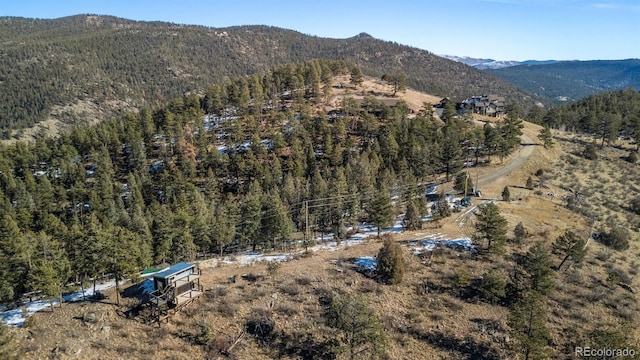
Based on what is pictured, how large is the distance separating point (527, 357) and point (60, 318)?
36.1 metres

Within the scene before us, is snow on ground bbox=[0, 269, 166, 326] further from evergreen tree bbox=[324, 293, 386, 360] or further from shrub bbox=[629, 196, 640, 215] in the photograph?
shrub bbox=[629, 196, 640, 215]

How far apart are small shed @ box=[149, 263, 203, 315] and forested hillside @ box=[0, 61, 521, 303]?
3911mm

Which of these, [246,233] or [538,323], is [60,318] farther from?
[538,323]

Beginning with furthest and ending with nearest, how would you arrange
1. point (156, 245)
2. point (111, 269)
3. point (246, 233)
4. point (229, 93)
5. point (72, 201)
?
point (229, 93), point (72, 201), point (246, 233), point (156, 245), point (111, 269)

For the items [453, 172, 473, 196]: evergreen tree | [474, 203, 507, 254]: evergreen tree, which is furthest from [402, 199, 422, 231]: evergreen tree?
[453, 172, 473, 196]: evergreen tree

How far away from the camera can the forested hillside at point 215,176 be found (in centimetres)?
4491

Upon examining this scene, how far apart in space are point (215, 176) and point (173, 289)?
6201 centimetres

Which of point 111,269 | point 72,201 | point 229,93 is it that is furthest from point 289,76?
point 111,269

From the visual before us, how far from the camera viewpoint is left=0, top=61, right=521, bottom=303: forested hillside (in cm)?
4491

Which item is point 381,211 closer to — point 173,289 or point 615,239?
point 173,289

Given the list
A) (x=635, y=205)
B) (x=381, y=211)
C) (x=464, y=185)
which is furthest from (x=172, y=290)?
(x=635, y=205)

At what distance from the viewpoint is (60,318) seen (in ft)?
106

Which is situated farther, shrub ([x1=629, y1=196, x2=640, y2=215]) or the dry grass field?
shrub ([x1=629, y1=196, x2=640, y2=215])

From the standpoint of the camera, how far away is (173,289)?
32594mm
